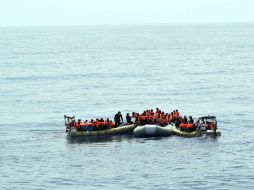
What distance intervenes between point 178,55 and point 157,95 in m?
90.2

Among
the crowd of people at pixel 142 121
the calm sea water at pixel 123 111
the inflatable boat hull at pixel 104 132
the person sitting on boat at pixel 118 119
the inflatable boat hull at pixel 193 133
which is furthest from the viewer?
the person sitting on boat at pixel 118 119

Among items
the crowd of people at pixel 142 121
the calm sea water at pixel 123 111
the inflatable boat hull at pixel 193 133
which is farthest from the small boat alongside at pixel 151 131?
the crowd of people at pixel 142 121

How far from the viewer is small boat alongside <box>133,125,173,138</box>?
226ft

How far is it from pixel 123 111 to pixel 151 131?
1820cm

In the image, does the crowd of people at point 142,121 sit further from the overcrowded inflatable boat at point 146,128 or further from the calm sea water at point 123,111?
the calm sea water at point 123,111

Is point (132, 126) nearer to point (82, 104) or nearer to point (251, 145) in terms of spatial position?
point (251, 145)

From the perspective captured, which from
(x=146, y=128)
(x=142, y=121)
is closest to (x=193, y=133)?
(x=146, y=128)

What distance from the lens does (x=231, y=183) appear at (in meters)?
52.0

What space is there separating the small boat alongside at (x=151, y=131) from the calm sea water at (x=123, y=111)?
3.11 ft

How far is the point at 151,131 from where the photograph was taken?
68.9 meters

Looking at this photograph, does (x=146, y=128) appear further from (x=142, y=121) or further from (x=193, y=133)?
(x=193, y=133)

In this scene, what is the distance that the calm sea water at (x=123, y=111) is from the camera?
177 ft

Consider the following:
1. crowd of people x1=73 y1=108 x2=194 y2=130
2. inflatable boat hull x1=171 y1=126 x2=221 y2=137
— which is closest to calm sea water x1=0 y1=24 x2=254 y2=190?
inflatable boat hull x1=171 y1=126 x2=221 y2=137

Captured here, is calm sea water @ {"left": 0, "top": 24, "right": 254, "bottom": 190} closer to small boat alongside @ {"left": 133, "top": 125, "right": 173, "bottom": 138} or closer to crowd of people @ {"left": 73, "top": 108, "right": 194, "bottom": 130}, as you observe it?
small boat alongside @ {"left": 133, "top": 125, "right": 173, "bottom": 138}
